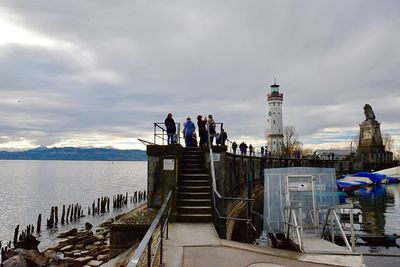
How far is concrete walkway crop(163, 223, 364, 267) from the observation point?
280 inches

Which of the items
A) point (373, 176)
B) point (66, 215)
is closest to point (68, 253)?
point (66, 215)

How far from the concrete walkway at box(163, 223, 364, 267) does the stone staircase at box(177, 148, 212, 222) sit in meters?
2.21

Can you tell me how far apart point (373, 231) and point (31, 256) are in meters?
21.7

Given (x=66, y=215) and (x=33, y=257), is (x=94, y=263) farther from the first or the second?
(x=66, y=215)

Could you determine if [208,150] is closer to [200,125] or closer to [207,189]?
[207,189]

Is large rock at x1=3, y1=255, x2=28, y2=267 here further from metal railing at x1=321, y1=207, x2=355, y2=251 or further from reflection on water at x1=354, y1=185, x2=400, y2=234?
reflection on water at x1=354, y1=185, x2=400, y2=234

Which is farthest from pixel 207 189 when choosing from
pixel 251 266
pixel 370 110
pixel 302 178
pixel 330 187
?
pixel 370 110

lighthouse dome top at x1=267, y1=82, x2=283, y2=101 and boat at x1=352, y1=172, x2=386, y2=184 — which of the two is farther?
lighthouse dome top at x1=267, y1=82, x2=283, y2=101

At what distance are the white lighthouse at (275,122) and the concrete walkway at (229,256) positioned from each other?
75764mm

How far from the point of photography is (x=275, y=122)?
8481 centimetres

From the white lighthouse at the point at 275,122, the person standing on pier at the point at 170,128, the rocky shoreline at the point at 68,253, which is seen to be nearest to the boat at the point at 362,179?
the white lighthouse at the point at 275,122

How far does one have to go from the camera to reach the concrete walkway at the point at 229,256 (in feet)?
23.4

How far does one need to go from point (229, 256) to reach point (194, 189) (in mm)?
5176

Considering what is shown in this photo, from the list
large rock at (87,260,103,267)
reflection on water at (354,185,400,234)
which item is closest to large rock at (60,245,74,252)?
large rock at (87,260,103,267)
